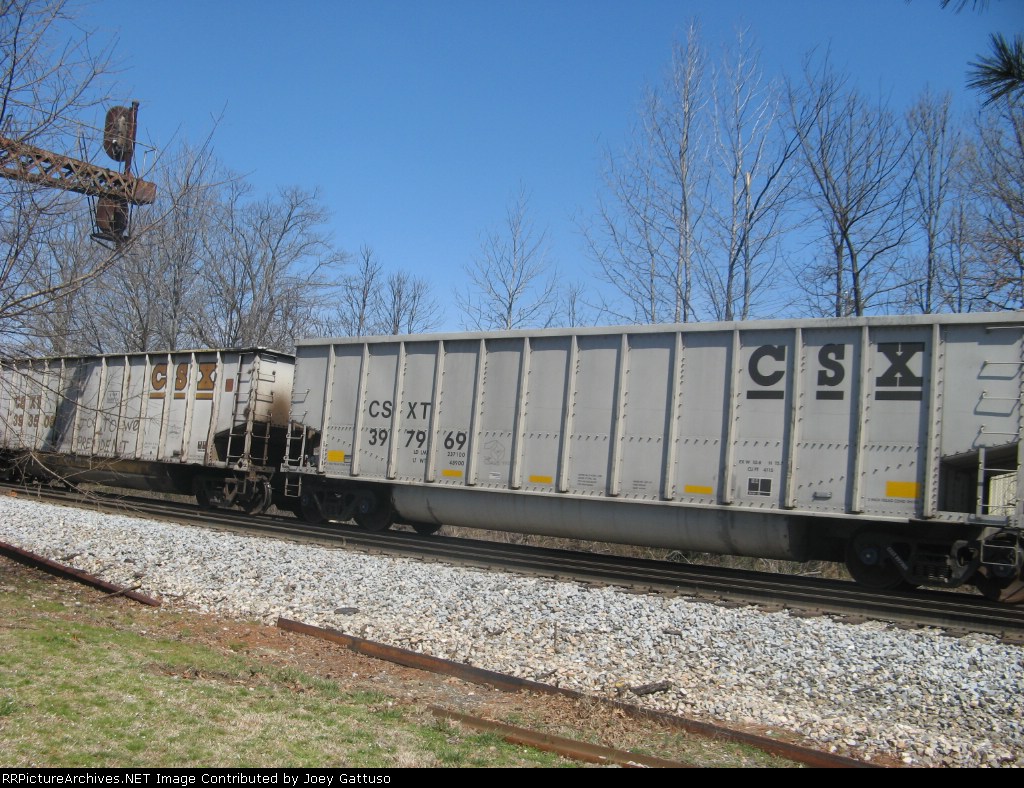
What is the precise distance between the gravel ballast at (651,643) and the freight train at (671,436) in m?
2.09

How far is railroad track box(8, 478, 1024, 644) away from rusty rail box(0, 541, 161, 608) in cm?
83

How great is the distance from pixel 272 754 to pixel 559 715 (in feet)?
6.89

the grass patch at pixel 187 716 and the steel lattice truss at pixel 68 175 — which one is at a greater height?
the steel lattice truss at pixel 68 175

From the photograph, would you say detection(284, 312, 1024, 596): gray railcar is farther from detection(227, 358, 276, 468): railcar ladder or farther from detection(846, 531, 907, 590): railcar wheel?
detection(227, 358, 276, 468): railcar ladder


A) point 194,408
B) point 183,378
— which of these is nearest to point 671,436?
point 194,408

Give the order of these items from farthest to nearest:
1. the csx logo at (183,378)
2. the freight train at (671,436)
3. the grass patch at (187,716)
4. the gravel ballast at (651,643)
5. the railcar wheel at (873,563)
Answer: the csx logo at (183,378) → the railcar wheel at (873,563) → the freight train at (671,436) → the gravel ballast at (651,643) → the grass patch at (187,716)

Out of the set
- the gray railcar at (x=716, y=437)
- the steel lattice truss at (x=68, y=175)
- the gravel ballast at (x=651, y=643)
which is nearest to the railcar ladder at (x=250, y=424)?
the gray railcar at (x=716, y=437)

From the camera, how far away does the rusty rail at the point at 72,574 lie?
8.28 metres

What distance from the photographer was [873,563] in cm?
1017

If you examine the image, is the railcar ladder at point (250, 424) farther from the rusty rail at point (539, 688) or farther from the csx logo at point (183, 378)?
the rusty rail at point (539, 688)

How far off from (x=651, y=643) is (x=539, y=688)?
1.61 meters

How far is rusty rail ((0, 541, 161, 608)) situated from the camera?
8.28 meters

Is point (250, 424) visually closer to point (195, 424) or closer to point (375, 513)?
point (195, 424)

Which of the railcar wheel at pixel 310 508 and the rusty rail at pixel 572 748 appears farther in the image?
the railcar wheel at pixel 310 508
